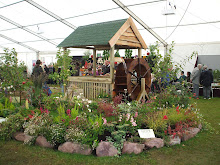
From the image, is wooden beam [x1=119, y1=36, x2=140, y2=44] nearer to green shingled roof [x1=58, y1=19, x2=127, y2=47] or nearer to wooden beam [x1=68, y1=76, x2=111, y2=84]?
green shingled roof [x1=58, y1=19, x2=127, y2=47]

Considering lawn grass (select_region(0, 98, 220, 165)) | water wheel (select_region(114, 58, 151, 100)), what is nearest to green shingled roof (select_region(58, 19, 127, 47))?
water wheel (select_region(114, 58, 151, 100))

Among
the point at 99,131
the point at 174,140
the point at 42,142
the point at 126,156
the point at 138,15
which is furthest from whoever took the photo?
the point at 138,15

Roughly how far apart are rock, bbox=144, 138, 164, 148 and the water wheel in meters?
3.48

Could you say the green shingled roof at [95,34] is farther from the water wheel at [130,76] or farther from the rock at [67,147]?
the rock at [67,147]

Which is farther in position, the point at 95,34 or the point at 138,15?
the point at 138,15

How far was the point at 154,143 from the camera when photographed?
16.1ft

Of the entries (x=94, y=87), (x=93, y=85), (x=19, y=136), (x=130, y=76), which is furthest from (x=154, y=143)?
(x=93, y=85)

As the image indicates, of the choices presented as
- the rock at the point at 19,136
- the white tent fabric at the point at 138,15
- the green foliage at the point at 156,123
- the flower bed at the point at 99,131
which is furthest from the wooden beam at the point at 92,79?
the white tent fabric at the point at 138,15

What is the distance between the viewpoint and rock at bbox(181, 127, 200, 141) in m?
5.38

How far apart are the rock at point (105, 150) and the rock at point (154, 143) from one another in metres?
0.74

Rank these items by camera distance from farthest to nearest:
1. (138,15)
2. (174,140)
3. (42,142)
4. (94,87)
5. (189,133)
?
(138,15) → (94,87) → (189,133) → (174,140) → (42,142)

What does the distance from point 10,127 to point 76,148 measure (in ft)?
6.11

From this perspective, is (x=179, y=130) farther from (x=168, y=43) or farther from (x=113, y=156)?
(x=168, y=43)

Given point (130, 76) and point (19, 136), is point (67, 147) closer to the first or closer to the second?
point (19, 136)
